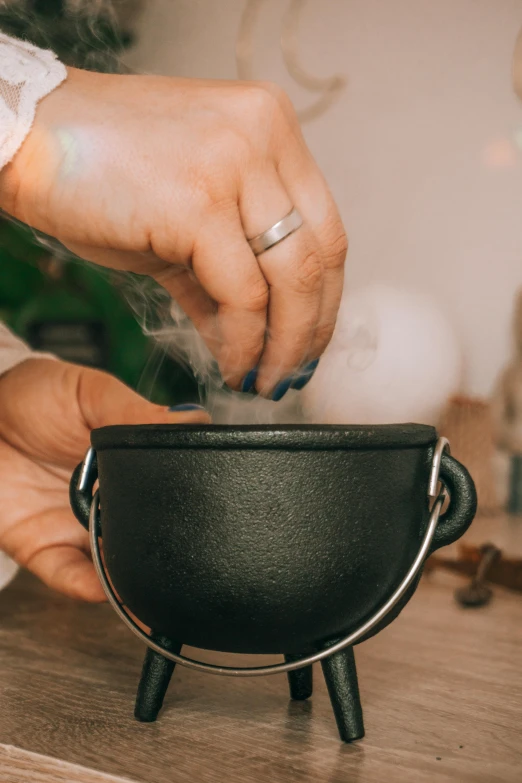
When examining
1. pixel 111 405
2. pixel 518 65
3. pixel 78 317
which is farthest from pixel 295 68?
pixel 78 317

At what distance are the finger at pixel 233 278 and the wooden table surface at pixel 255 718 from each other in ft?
1.28

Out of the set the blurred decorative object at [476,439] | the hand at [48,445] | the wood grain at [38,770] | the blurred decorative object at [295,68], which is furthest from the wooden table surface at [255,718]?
the blurred decorative object at [295,68]

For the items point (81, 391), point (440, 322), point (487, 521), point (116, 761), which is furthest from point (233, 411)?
point (116, 761)

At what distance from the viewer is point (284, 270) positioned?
0.83 m

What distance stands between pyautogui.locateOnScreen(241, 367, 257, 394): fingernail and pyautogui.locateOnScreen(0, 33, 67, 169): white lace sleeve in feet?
1.21

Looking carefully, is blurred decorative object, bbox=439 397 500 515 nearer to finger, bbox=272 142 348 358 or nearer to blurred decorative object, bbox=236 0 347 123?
finger, bbox=272 142 348 358

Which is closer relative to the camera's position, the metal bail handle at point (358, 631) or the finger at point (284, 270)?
the metal bail handle at point (358, 631)

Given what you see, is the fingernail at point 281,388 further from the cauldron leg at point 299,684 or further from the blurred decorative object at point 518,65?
the blurred decorative object at point 518,65

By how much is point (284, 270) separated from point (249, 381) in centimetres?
16

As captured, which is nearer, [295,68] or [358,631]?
[358,631]

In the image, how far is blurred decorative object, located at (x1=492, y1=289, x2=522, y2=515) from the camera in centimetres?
113

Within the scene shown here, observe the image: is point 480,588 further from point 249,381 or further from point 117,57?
point 117,57

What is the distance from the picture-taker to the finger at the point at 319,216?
86 centimetres

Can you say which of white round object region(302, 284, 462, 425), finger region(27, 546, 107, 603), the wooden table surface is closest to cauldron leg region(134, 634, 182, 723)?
the wooden table surface
